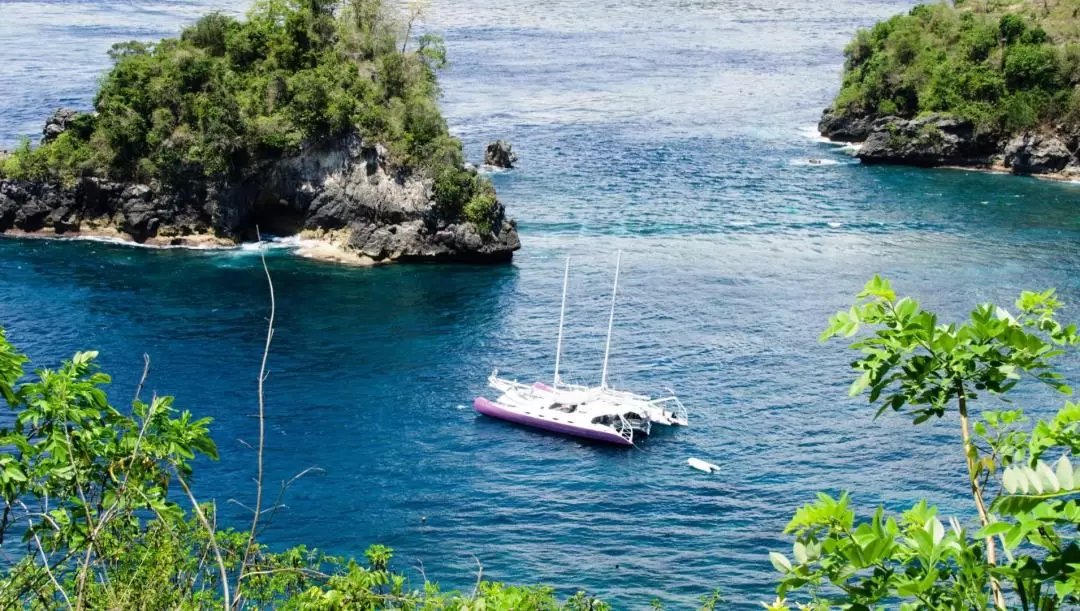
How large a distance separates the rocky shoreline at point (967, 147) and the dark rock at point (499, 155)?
122 feet

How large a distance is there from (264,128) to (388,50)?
12719 millimetres

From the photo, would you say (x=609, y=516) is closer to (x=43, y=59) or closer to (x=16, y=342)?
(x=16, y=342)

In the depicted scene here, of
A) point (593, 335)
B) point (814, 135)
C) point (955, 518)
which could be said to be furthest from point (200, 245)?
point (955, 518)

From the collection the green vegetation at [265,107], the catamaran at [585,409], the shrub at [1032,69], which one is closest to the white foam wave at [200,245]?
the green vegetation at [265,107]

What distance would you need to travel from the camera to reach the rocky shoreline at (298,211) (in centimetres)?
9069

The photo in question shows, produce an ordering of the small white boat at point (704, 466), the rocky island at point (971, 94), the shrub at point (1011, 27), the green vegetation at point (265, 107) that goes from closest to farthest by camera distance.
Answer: the small white boat at point (704, 466) < the green vegetation at point (265, 107) < the rocky island at point (971, 94) < the shrub at point (1011, 27)

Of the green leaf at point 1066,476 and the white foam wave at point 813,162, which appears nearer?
the green leaf at point 1066,476

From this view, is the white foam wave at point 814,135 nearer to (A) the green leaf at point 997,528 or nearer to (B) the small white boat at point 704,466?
(B) the small white boat at point 704,466

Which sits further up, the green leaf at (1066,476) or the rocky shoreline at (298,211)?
the green leaf at (1066,476)

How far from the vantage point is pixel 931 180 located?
378ft

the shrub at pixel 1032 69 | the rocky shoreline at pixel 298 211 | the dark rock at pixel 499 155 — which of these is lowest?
the rocky shoreline at pixel 298 211

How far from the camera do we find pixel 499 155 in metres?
116

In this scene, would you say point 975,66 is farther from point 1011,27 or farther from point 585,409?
point 585,409

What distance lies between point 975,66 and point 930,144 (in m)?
10.8
